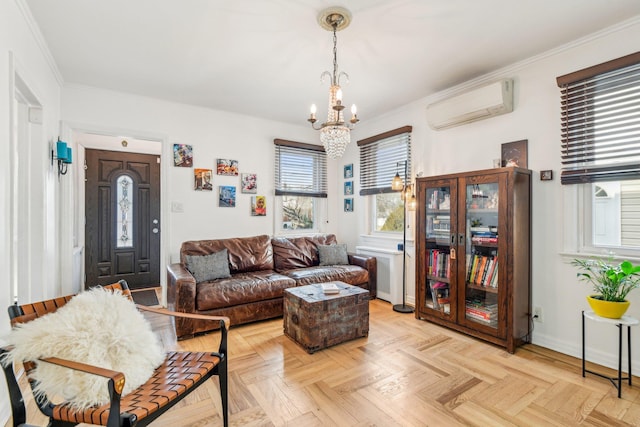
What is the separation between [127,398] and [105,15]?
93.2 inches

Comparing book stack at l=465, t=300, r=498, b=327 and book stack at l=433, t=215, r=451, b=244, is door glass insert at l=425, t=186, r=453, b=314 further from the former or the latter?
book stack at l=465, t=300, r=498, b=327

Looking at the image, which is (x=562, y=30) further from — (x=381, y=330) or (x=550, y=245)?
(x=381, y=330)

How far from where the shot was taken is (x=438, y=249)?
10.5 ft

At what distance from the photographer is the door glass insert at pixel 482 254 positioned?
2.70 metres

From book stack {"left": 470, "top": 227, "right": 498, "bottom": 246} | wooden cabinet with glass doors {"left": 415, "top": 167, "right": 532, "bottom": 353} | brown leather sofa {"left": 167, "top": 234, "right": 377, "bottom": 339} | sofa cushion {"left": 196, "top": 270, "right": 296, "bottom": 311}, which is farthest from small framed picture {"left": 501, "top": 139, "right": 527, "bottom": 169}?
sofa cushion {"left": 196, "top": 270, "right": 296, "bottom": 311}

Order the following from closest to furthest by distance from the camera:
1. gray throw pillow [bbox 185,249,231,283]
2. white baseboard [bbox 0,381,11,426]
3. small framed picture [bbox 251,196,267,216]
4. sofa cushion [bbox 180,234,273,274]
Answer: white baseboard [bbox 0,381,11,426] < gray throw pillow [bbox 185,249,231,283] < sofa cushion [bbox 180,234,273,274] < small framed picture [bbox 251,196,267,216]

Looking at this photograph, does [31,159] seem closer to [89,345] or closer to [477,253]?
[89,345]

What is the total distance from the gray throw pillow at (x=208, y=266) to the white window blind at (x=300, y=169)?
1.39m

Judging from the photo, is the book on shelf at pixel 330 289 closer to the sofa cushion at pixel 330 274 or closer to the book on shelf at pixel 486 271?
the sofa cushion at pixel 330 274

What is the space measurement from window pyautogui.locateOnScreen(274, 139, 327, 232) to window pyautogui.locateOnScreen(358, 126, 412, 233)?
72cm

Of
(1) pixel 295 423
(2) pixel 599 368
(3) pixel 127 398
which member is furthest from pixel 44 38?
(2) pixel 599 368

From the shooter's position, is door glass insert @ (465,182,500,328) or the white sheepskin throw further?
door glass insert @ (465,182,500,328)

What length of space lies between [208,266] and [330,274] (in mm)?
1385

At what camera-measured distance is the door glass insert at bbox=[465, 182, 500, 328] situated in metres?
2.70
